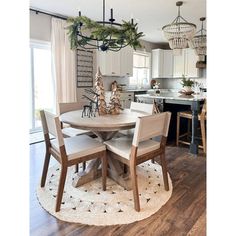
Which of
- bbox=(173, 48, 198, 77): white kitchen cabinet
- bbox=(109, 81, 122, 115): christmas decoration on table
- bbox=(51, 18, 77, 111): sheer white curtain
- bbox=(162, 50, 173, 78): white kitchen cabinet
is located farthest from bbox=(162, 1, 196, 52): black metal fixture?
bbox=(162, 50, 173, 78): white kitchen cabinet

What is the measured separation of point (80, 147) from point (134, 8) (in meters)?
2.99

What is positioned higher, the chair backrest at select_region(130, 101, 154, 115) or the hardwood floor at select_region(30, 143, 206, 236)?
the chair backrest at select_region(130, 101, 154, 115)

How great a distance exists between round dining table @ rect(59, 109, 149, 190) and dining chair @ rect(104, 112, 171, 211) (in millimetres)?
188

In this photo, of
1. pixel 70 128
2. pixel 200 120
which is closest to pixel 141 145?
pixel 70 128

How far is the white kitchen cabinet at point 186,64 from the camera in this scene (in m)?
7.05

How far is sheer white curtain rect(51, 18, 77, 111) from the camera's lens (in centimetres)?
460

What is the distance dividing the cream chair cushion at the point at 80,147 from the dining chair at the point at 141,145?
0.14 metres

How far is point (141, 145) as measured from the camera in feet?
7.66

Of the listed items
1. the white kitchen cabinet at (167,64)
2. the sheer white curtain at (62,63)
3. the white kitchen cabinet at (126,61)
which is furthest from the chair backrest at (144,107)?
the white kitchen cabinet at (167,64)

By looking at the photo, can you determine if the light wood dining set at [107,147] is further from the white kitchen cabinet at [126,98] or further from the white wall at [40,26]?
the white kitchen cabinet at [126,98]

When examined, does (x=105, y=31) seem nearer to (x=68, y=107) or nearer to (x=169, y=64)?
(x=68, y=107)

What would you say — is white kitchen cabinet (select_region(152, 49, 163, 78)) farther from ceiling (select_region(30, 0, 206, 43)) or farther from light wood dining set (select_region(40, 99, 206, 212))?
light wood dining set (select_region(40, 99, 206, 212))
